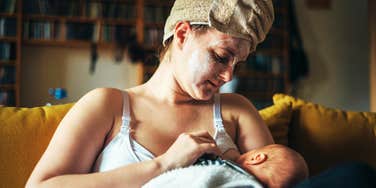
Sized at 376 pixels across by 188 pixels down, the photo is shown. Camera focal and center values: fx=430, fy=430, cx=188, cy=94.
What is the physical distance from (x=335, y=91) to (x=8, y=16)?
3.61 metres

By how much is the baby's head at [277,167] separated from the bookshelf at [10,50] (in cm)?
344

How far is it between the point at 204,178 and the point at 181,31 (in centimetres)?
48

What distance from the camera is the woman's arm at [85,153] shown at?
101 cm

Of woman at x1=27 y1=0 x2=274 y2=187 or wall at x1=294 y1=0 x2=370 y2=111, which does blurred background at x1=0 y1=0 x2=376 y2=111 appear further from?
woman at x1=27 y1=0 x2=274 y2=187

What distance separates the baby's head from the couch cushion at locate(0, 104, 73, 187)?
2.03ft

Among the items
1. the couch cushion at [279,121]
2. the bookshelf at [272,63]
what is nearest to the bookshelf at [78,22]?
the bookshelf at [272,63]

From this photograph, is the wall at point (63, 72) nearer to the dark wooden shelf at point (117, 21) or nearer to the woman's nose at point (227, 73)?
the dark wooden shelf at point (117, 21)

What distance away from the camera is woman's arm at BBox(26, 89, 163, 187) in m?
1.01

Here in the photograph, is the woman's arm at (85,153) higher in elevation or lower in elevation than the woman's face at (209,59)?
lower

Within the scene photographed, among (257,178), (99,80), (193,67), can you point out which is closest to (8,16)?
(99,80)

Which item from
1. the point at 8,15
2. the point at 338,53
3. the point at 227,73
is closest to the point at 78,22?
the point at 8,15

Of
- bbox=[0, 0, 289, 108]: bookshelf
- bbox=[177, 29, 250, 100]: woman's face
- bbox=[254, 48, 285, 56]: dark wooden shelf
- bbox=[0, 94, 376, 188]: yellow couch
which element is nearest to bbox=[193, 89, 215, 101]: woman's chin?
bbox=[177, 29, 250, 100]: woman's face

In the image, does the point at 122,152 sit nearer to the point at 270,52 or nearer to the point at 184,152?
the point at 184,152

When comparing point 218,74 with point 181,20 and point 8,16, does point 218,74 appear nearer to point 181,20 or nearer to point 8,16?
point 181,20
